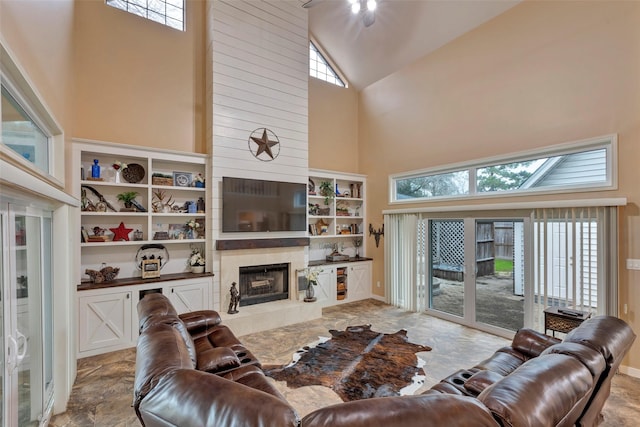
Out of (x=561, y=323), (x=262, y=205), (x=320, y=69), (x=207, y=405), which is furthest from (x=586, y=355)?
(x=320, y=69)

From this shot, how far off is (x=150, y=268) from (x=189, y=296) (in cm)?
71

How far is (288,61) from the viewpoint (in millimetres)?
5551

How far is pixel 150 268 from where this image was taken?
438cm

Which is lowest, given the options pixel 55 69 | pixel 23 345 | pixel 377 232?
pixel 23 345

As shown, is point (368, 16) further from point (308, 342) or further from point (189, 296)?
point (189, 296)

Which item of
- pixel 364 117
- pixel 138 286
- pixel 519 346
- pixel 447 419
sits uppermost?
pixel 364 117

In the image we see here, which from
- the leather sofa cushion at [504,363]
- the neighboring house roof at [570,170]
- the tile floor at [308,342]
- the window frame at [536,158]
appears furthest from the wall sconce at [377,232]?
the leather sofa cushion at [504,363]

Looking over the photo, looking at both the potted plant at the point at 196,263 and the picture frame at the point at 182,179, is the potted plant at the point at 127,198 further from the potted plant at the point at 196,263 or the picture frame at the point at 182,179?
the potted plant at the point at 196,263

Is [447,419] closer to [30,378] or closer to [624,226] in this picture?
[30,378]

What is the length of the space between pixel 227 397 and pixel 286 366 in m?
2.73

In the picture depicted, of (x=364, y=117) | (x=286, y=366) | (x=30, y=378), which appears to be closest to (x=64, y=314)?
(x=30, y=378)

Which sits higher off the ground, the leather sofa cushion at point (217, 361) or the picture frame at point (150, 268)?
the picture frame at point (150, 268)

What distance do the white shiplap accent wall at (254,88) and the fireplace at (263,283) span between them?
43cm

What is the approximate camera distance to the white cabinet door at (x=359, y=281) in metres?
6.35
